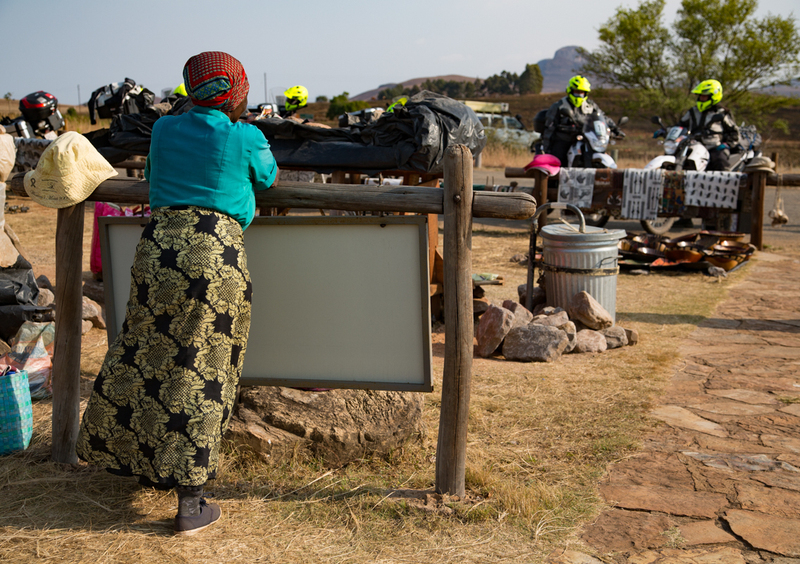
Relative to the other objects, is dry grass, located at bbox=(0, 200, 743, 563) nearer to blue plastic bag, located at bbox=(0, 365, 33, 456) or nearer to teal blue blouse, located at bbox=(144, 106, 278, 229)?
blue plastic bag, located at bbox=(0, 365, 33, 456)

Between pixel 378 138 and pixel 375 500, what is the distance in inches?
110

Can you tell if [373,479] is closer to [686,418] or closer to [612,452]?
[612,452]

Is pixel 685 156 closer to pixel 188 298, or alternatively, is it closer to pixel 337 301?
pixel 337 301

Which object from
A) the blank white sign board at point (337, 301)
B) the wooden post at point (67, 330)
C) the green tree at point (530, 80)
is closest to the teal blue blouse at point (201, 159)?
the blank white sign board at point (337, 301)

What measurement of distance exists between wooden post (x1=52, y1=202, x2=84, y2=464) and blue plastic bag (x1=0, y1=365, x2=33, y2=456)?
0.90 feet

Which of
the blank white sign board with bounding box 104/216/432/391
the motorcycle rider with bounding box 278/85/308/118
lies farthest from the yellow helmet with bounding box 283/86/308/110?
the blank white sign board with bounding box 104/216/432/391

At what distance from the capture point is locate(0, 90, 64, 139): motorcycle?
1326cm

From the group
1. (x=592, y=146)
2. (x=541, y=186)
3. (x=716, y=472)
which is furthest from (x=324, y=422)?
(x=592, y=146)

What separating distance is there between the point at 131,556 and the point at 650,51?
115 feet

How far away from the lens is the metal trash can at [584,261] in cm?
588

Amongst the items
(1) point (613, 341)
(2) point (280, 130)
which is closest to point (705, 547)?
(1) point (613, 341)

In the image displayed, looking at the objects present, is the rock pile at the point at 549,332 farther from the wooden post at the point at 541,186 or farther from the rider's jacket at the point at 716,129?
the rider's jacket at the point at 716,129

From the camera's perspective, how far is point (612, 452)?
3635 mm

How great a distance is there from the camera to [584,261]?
5.92 m
